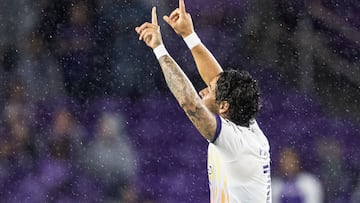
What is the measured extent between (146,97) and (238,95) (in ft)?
10.9

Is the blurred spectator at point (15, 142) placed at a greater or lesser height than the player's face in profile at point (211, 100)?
greater

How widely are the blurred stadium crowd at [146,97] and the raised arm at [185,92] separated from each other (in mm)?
3336

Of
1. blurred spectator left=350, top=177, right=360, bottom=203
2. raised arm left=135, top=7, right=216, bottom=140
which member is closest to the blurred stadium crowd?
blurred spectator left=350, top=177, right=360, bottom=203

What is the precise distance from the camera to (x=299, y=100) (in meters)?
6.94

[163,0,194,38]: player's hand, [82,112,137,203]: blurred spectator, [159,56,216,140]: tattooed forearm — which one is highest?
[82,112,137,203]: blurred spectator

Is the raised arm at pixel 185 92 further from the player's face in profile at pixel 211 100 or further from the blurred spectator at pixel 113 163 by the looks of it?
the blurred spectator at pixel 113 163

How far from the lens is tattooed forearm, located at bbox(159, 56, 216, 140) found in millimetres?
3408

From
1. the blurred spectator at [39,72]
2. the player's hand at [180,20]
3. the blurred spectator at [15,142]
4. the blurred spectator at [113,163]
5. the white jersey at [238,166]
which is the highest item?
the blurred spectator at [39,72]

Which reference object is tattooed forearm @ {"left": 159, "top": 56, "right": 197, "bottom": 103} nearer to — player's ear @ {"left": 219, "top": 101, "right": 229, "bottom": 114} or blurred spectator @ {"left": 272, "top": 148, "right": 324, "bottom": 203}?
player's ear @ {"left": 219, "top": 101, "right": 229, "bottom": 114}

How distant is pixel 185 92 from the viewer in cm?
345

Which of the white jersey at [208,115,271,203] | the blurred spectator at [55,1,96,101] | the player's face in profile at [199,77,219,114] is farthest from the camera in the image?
the blurred spectator at [55,1,96,101]

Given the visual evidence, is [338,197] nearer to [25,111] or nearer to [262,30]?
[262,30]

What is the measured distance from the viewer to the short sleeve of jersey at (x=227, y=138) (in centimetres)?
343

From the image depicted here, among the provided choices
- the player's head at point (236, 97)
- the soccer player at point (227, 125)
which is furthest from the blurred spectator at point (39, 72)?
the player's head at point (236, 97)
